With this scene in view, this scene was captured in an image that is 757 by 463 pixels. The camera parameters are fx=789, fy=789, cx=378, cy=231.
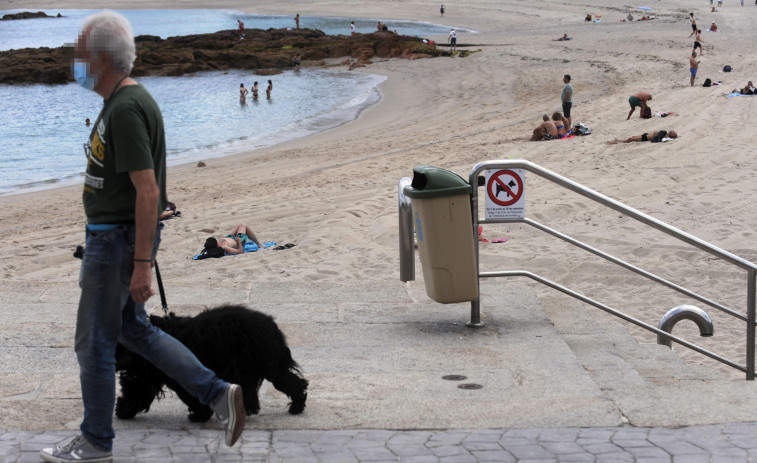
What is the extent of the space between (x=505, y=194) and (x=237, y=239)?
214 inches

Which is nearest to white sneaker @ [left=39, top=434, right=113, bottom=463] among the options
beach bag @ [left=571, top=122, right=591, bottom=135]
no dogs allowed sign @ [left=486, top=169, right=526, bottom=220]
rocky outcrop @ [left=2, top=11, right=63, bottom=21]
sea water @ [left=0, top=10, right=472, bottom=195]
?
no dogs allowed sign @ [left=486, top=169, right=526, bottom=220]

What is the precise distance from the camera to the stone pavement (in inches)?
126

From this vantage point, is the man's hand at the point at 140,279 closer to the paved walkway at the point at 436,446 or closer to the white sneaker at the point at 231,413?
the white sneaker at the point at 231,413

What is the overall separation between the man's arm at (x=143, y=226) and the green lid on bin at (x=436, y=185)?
7.42ft

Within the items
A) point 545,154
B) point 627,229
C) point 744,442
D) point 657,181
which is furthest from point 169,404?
point 545,154

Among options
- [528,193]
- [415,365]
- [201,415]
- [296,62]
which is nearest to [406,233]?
[415,365]

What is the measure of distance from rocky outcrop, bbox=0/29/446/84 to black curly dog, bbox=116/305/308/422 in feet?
129

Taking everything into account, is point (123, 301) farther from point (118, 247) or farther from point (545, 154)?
point (545, 154)

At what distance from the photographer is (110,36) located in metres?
2.91

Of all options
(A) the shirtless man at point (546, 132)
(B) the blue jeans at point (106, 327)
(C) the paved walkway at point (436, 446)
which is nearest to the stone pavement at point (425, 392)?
(C) the paved walkway at point (436, 446)

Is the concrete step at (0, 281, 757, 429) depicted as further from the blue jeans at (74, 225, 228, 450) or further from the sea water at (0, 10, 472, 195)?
the sea water at (0, 10, 472, 195)

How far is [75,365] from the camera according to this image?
4344 millimetres

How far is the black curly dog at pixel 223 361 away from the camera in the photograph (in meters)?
3.53

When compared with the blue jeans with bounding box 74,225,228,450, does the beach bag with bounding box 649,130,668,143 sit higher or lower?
lower
